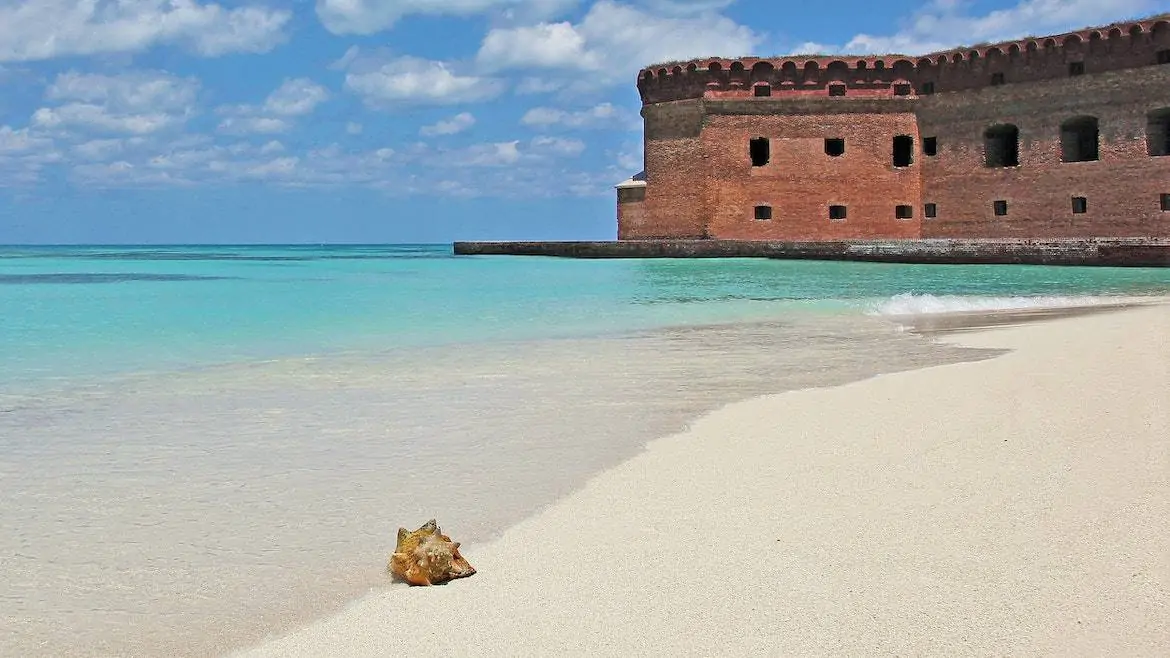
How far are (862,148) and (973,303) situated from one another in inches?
695

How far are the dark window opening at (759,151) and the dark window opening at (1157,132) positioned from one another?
9.45 metres

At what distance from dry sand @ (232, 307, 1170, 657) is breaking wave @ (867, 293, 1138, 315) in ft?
21.5

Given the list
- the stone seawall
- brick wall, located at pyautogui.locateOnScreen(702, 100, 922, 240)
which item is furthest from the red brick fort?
the stone seawall

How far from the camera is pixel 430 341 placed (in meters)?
8.37

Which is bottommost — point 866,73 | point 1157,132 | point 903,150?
point 1157,132

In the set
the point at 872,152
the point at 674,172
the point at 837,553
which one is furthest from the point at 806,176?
the point at 837,553

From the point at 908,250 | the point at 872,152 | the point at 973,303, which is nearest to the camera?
the point at 973,303

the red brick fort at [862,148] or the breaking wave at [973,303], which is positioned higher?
the red brick fort at [862,148]

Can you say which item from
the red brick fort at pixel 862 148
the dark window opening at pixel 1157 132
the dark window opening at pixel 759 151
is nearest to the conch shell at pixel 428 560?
the dark window opening at pixel 1157 132

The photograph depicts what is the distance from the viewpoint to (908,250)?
74.0 ft

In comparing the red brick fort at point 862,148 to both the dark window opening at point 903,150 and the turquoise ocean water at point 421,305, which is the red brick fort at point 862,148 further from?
the turquoise ocean water at point 421,305

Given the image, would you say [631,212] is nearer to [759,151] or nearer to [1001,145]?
[759,151]

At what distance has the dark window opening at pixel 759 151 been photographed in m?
28.4

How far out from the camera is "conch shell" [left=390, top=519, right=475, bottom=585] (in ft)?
7.96
